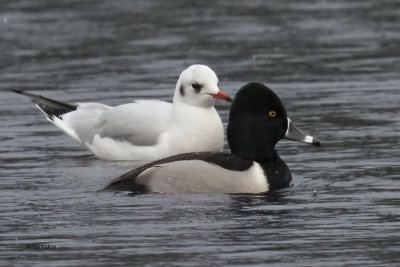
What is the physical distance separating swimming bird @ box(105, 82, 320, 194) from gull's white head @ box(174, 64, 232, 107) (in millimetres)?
1288

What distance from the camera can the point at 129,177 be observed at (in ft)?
44.7

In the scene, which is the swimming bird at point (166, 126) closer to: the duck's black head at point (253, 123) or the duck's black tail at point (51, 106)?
the duck's black tail at point (51, 106)

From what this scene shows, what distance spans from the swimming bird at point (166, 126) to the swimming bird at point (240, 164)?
46.3 inches

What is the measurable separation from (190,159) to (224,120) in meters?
4.39

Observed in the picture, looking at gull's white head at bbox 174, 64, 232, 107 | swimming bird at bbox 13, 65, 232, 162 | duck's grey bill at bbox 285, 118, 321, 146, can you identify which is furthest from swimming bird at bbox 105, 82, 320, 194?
gull's white head at bbox 174, 64, 232, 107

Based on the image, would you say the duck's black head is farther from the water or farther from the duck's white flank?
the water

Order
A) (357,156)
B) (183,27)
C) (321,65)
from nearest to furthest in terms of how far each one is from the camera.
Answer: (357,156) → (321,65) → (183,27)

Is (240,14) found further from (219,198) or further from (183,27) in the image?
(219,198)

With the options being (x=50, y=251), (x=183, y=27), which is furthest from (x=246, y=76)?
(x=50, y=251)

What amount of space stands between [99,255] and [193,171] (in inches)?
107

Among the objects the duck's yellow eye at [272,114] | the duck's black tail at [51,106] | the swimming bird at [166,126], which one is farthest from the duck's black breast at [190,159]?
the duck's black tail at [51,106]

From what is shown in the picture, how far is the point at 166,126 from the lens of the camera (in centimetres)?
1559

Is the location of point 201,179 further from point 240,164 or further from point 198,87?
point 198,87

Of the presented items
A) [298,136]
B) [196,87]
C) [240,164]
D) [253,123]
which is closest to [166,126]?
[196,87]
